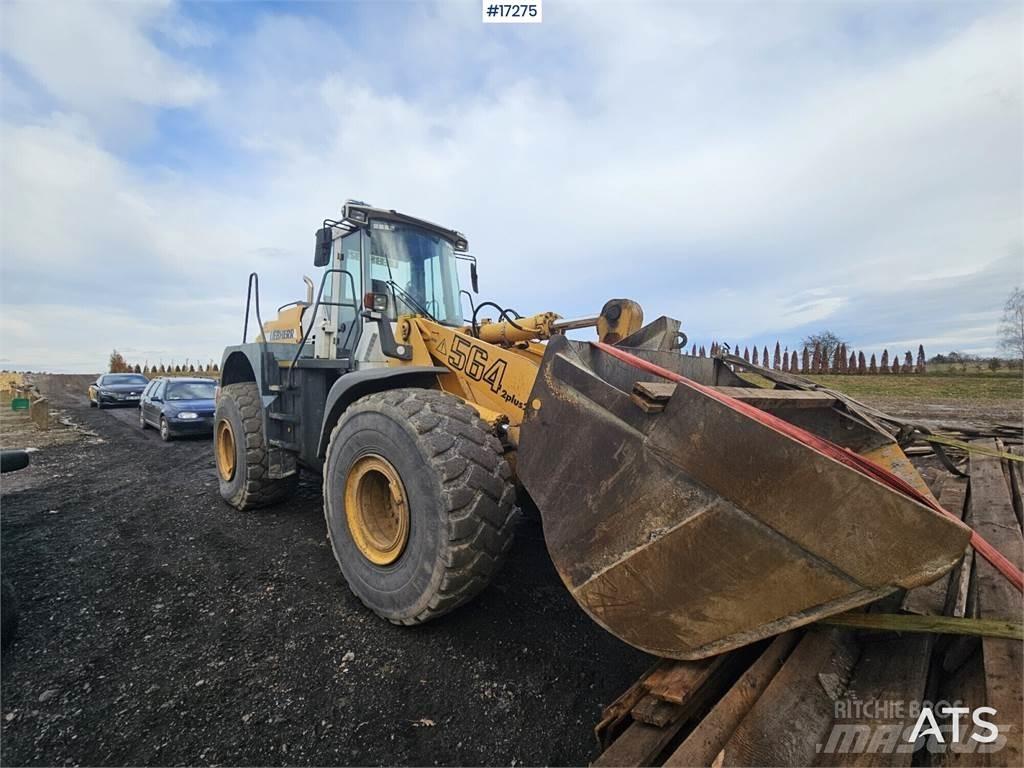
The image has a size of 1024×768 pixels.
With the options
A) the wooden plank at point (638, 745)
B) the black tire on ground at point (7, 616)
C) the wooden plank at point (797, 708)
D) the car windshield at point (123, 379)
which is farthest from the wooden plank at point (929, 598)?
the car windshield at point (123, 379)

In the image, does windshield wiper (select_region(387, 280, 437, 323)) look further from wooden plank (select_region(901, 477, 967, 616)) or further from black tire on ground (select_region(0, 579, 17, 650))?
wooden plank (select_region(901, 477, 967, 616))

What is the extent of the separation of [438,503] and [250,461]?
335cm

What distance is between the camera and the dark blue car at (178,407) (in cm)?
1058

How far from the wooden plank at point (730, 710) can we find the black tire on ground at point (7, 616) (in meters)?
3.28

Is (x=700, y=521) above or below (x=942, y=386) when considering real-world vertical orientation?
above

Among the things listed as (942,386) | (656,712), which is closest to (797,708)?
(656,712)

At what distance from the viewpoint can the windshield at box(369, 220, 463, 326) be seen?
4281 mm

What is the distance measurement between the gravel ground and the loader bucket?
74 centimetres

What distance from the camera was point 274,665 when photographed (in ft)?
8.00

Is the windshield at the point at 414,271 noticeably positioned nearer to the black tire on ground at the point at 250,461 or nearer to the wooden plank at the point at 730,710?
the black tire on ground at the point at 250,461

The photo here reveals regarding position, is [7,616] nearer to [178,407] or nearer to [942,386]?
[178,407]

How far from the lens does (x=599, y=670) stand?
2369mm

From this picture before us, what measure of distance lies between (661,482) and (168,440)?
1177 cm

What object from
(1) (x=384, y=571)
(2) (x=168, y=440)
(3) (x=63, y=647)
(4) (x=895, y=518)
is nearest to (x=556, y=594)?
(1) (x=384, y=571)
